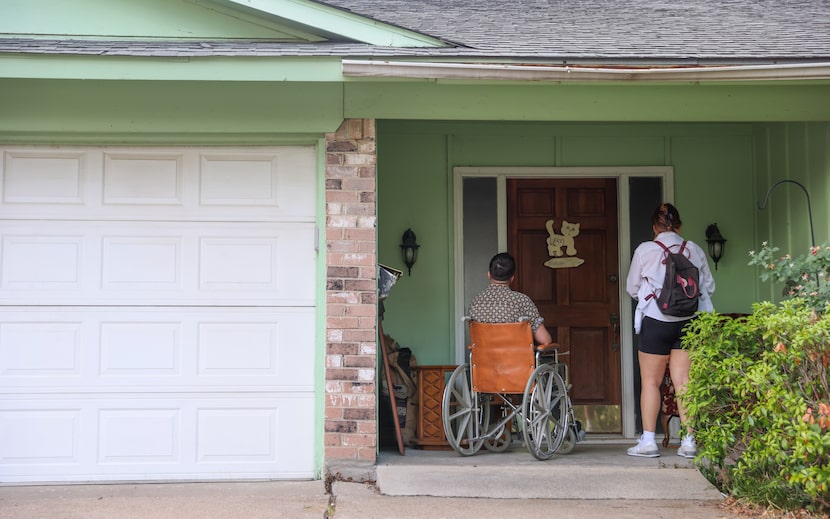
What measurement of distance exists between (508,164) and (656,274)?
1.65 metres

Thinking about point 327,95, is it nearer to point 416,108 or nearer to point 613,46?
point 416,108

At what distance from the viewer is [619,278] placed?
689 centimetres

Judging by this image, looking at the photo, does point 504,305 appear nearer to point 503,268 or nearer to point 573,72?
point 503,268

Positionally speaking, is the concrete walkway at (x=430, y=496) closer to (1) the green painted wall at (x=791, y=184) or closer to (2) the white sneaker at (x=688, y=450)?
(2) the white sneaker at (x=688, y=450)

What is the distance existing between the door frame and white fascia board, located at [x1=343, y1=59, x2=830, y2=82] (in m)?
1.86

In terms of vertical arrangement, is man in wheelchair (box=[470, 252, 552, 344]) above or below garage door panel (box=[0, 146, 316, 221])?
below

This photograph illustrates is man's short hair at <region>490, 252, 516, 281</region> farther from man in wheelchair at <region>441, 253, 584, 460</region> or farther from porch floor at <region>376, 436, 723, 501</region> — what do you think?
porch floor at <region>376, 436, 723, 501</region>

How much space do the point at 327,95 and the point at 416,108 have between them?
54cm

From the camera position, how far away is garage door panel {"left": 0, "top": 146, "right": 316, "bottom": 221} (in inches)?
217

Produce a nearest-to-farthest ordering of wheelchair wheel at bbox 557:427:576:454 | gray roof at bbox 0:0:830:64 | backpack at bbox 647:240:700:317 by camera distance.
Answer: gray roof at bbox 0:0:830:64 < backpack at bbox 647:240:700:317 < wheelchair wheel at bbox 557:427:576:454

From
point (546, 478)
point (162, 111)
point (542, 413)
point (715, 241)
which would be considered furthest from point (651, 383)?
point (162, 111)

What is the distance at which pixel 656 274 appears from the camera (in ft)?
18.8

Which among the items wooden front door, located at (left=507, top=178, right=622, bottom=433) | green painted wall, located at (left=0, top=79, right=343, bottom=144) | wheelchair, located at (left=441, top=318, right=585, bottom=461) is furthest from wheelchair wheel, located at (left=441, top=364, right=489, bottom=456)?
green painted wall, located at (left=0, top=79, right=343, bottom=144)

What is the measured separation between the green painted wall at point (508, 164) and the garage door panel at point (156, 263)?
1.33m
